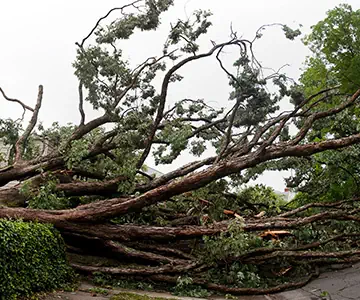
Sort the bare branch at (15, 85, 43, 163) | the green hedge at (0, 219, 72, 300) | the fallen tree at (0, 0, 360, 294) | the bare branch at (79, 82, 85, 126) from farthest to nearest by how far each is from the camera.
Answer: the bare branch at (15, 85, 43, 163) < the bare branch at (79, 82, 85, 126) < the fallen tree at (0, 0, 360, 294) < the green hedge at (0, 219, 72, 300)

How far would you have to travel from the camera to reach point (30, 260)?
6125mm

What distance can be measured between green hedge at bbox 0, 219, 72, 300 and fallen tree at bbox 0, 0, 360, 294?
0.73 metres

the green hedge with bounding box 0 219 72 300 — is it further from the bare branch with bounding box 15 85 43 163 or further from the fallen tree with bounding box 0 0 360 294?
the bare branch with bounding box 15 85 43 163

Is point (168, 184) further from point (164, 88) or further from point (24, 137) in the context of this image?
point (24, 137)

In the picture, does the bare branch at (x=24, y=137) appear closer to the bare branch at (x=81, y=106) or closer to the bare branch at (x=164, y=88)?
the bare branch at (x=81, y=106)

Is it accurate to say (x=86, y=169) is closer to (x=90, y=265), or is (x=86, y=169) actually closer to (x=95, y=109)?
(x=95, y=109)

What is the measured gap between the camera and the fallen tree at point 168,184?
Answer: 25.1 ft

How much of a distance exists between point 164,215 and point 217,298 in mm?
3272

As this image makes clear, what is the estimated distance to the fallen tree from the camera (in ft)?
25.1

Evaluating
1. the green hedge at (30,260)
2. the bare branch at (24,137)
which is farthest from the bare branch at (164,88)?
the bare branch at (24,137)

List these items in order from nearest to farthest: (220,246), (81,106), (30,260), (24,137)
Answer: (30,260), (220,246), (81,106), (24,137)

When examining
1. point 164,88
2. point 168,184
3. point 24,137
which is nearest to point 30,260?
point 168,184

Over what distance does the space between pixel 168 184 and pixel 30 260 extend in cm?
253

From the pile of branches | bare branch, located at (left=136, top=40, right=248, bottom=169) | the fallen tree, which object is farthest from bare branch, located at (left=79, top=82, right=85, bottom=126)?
the pile of branches
